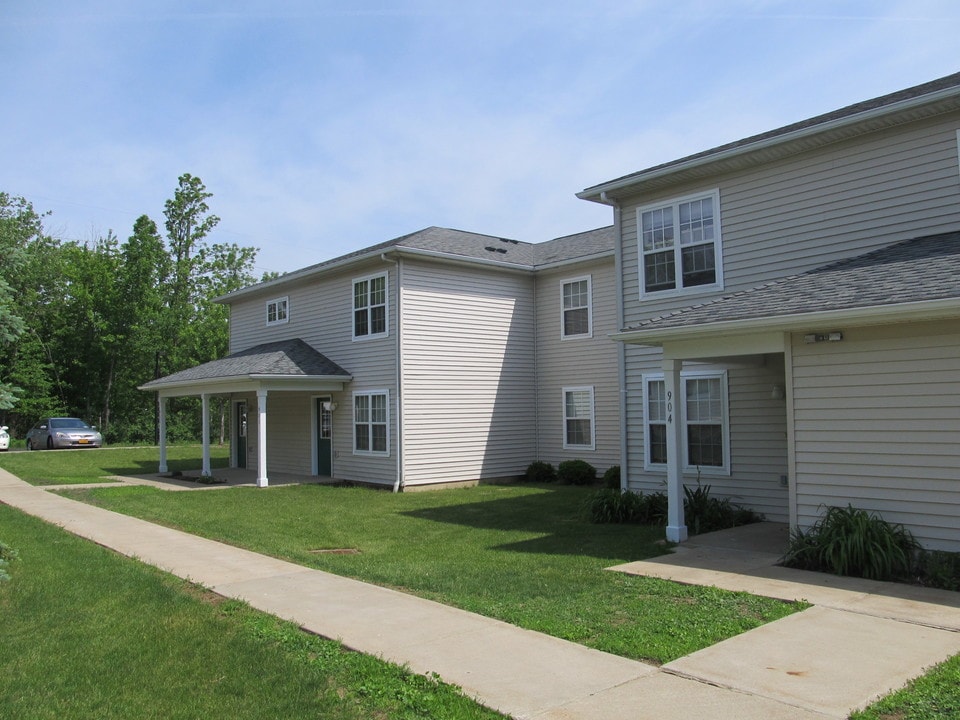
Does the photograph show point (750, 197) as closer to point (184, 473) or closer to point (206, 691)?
point (206, 691)

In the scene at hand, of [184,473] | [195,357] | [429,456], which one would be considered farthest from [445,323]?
[195,357]

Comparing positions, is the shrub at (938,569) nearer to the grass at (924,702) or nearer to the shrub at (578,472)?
the grass at (924,702)

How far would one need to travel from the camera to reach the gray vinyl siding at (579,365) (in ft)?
57.5

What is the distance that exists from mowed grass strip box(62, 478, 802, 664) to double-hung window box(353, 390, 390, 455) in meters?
1.28

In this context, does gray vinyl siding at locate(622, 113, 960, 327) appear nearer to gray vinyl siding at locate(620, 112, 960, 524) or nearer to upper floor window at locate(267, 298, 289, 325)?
gray vinyl siding at locate(620, 112, 960, 524)

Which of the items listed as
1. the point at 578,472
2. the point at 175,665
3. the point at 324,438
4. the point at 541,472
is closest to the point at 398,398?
the point at 324,438

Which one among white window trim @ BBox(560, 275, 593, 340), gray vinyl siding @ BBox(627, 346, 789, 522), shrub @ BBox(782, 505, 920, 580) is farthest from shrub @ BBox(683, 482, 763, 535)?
white window trim @ BBox(560, 275, 593, 340)

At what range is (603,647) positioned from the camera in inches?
213

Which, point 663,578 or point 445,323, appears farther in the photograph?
point 445,323

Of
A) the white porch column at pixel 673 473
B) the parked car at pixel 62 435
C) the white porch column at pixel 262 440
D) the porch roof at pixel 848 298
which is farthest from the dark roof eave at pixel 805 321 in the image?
the parked car at pixel 62 435

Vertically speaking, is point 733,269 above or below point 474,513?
above

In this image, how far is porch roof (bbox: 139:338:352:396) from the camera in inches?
696

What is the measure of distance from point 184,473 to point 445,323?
9566 mm

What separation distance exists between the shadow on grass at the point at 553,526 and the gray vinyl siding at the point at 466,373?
Result: 9.29ft
